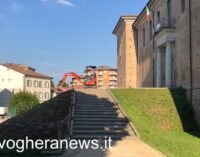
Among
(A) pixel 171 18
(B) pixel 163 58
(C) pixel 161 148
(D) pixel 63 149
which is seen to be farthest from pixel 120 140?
(B) pixel 163 58

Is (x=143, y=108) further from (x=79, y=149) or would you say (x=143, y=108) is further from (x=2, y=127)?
(x=79, y=149)

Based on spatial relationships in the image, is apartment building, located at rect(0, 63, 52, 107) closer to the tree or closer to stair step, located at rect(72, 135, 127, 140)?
the tree

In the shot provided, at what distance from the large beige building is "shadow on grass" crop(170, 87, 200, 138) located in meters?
0.35

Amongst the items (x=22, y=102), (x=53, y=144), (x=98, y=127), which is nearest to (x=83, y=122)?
(x=98, y=127)

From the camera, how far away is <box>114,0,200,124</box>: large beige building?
21.7 meters

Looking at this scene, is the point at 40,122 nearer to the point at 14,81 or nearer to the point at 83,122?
the point at 83,122

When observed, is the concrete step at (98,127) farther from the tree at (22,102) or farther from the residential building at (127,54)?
the tree at (22,102)

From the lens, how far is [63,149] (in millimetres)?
11891

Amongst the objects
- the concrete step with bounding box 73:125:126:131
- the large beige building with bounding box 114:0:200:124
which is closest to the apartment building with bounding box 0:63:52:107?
the large beige building with bounding box 114:0:200:124

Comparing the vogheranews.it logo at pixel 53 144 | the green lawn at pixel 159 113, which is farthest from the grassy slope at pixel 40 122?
the green lawn at pixel 159 113

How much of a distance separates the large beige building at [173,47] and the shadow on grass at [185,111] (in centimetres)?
35

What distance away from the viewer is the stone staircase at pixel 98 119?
15.2 metres

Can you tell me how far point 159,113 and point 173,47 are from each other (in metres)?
7.18

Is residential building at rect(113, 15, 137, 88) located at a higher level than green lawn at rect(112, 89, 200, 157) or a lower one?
higher
